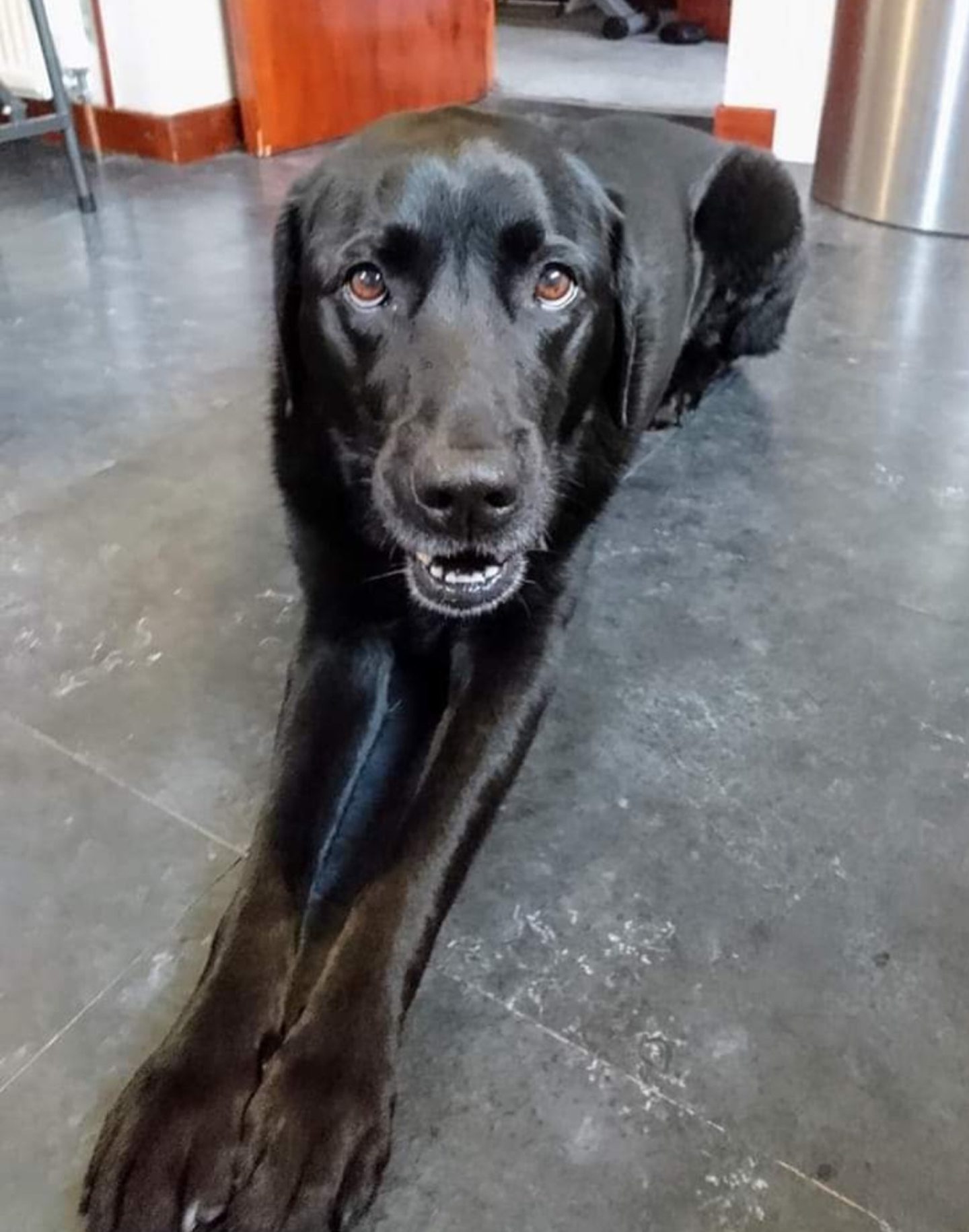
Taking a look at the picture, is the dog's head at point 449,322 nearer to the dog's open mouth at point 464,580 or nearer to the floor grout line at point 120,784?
the dog's open mouth at point 464,580

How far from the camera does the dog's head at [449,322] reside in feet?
3.32

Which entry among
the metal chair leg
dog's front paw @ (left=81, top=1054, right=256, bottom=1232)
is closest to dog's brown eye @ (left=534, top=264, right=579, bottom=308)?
dog's front paw @ (left=81, top=1054, right=256, bottom=1232)

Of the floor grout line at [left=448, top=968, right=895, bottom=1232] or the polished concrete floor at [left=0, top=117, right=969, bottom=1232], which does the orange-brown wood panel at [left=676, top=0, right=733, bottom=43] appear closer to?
the polished concrete floor at [left=0, top=117, right=969, bottom=1232]

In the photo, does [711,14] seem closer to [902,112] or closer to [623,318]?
[902,112]

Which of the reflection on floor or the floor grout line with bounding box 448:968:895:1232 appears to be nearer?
the floor grout line with bounding box 448:968:895:1232

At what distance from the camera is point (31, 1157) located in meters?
0.85

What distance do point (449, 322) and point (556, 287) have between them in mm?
131

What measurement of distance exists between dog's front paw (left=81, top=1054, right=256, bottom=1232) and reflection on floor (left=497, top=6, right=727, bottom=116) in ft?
11.8

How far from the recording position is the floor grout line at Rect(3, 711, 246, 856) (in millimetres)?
1117

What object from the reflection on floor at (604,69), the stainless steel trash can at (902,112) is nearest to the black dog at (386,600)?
the stainless steel trash can at (902,112)

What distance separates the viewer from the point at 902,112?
2.76m

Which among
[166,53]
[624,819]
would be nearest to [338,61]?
[166,53]

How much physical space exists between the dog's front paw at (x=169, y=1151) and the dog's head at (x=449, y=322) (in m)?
0.48

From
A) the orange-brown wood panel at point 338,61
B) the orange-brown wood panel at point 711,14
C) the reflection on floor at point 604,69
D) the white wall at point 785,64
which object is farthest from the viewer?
the orange-brown wood panel at point 711,14
